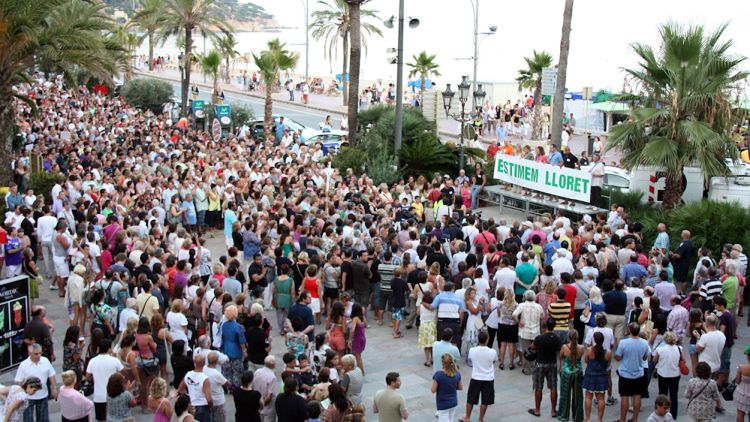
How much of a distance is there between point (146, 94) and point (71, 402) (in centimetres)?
3946

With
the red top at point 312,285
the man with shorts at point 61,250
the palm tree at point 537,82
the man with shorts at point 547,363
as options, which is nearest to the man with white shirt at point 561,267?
the man with shorts at point 547,363

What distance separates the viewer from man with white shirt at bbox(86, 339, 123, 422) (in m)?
10.4

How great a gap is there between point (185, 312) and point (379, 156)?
13.4m

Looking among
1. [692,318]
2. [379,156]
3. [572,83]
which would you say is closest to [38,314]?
[692,318]

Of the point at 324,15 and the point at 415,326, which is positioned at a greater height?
the point at 324,15

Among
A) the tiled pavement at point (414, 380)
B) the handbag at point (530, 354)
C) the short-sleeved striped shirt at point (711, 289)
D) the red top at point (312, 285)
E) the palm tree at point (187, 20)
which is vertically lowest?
the tiled pavement at point (414, 380)

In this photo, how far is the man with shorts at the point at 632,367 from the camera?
10953mm

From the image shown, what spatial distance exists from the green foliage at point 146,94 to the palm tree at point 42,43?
22355 mm

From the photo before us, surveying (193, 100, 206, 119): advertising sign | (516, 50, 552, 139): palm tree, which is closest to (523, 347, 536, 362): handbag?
(193, 100, 206, 119): advertising sign

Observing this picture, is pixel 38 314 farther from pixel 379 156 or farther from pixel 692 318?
pixel 379 156

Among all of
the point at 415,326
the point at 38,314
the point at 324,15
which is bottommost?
the point at 415,326

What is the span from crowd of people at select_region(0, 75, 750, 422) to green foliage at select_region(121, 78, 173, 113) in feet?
85.4

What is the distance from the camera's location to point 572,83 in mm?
98625

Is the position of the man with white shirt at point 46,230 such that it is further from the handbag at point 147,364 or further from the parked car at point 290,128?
the parked car at point 290,128
